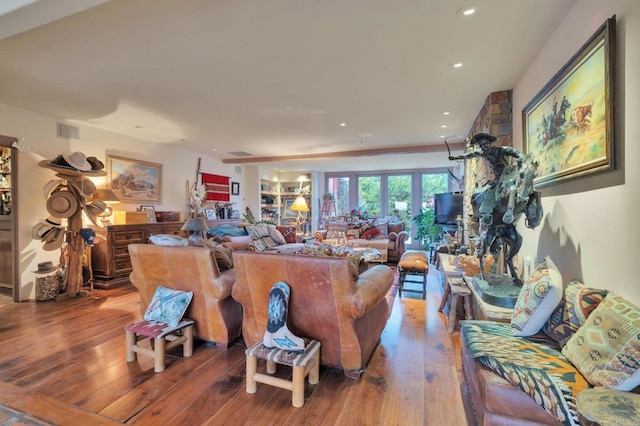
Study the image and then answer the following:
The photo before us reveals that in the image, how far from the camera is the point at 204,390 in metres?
1.90

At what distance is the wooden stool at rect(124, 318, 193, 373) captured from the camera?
2.12 m

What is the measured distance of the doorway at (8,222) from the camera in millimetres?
3635

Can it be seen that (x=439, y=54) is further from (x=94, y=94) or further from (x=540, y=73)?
(x=94, y=94)

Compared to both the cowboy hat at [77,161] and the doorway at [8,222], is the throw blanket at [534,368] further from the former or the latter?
the doorway at [8,222]

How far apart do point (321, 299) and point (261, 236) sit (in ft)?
13.4

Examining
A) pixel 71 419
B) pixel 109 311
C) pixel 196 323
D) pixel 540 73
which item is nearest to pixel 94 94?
pixel 109 311

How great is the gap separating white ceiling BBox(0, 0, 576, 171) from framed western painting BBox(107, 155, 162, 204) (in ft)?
2.40

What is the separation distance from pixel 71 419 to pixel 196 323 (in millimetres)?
967

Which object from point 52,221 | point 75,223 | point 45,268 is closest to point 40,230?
point 52,221

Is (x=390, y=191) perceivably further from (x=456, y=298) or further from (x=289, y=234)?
(x=456, y=298)

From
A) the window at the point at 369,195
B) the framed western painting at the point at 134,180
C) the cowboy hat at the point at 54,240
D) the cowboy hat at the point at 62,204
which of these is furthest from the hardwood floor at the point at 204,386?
the window at the point at 369,195

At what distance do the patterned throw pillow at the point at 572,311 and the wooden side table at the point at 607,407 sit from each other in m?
0.40

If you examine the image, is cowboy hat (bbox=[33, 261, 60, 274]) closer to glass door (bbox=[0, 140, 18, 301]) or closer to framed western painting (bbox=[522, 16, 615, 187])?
glass door (bbox=[0, 140, 18, 301])

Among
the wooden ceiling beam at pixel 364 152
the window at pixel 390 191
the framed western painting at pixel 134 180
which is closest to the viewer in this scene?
the framed western painting at pixel 134 180
